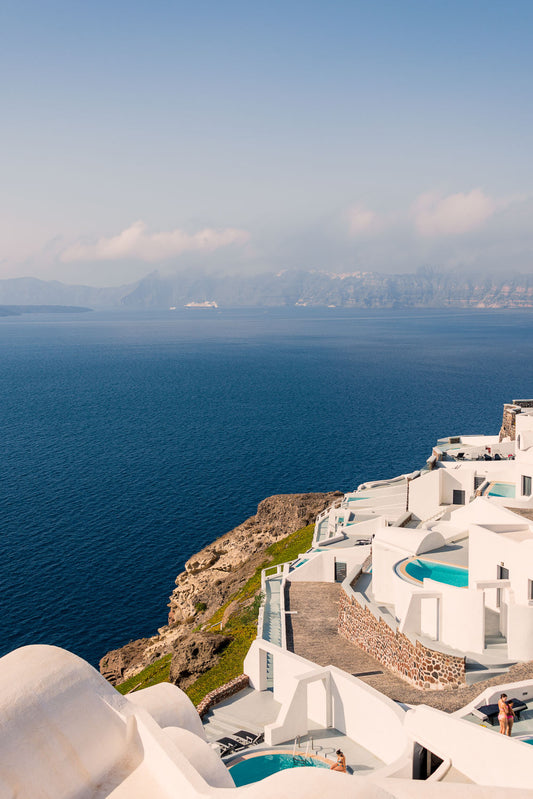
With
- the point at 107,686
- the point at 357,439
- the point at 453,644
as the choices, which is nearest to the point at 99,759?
the point at 107,686

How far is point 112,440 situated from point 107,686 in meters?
84.0

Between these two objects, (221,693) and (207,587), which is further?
(207,587)

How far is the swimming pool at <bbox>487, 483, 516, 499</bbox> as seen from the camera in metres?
35.9

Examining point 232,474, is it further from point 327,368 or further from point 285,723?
point 327,368

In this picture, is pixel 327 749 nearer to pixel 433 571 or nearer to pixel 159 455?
pixel 433 571

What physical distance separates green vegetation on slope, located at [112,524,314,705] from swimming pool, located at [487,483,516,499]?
14.6 m

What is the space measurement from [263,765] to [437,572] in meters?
11.6

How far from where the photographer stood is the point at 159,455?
84500 mm

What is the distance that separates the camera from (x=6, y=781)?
898 centimetres

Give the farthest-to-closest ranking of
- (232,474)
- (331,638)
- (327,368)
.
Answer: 1. (327,368)
2. (232,474)
3. (331,638)

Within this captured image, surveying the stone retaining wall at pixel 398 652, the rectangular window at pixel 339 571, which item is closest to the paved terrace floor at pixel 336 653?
the stone retaining wall at pixel 398 652

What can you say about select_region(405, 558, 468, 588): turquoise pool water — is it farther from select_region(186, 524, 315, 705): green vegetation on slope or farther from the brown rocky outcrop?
the brown rocky outcrop

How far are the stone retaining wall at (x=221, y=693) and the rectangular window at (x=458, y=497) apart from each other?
69.2ft

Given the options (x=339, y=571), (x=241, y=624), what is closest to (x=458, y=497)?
(x=339, y=571)
